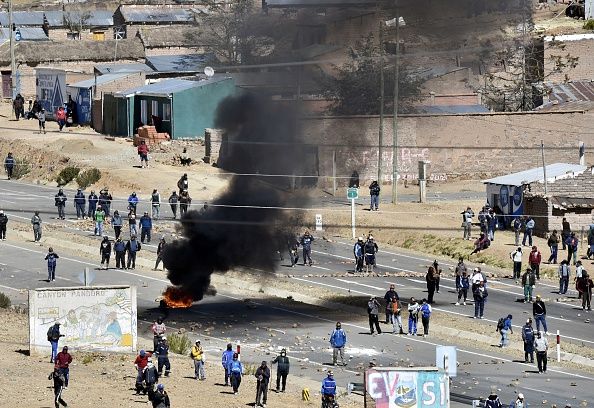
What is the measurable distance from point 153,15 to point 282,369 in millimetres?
81375

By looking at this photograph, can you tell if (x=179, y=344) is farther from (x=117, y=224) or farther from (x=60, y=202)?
(x=60, y=202)

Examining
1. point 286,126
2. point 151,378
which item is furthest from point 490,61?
point 151,378

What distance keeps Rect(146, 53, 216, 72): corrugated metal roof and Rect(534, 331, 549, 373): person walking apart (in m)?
51.1

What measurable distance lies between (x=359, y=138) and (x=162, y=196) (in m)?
12.1

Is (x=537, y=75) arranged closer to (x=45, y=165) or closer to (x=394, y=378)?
(x=45, y=165)

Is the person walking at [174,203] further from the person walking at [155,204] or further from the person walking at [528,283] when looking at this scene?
the person walking at [528,283]

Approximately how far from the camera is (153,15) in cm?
11600

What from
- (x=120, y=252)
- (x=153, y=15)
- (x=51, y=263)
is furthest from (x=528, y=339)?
(x=153, y=15)

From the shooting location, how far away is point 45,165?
74.1m

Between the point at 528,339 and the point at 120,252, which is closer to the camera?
the point at 528,339

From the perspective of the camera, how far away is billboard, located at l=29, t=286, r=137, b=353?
134ft

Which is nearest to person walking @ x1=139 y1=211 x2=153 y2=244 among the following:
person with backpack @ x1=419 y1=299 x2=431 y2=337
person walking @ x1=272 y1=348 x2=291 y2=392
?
person with backpack @ x1=419 y1=299 x2=431 y2=337

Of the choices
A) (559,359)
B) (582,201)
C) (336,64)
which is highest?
(336,64)

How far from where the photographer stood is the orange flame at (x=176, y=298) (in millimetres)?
47250
